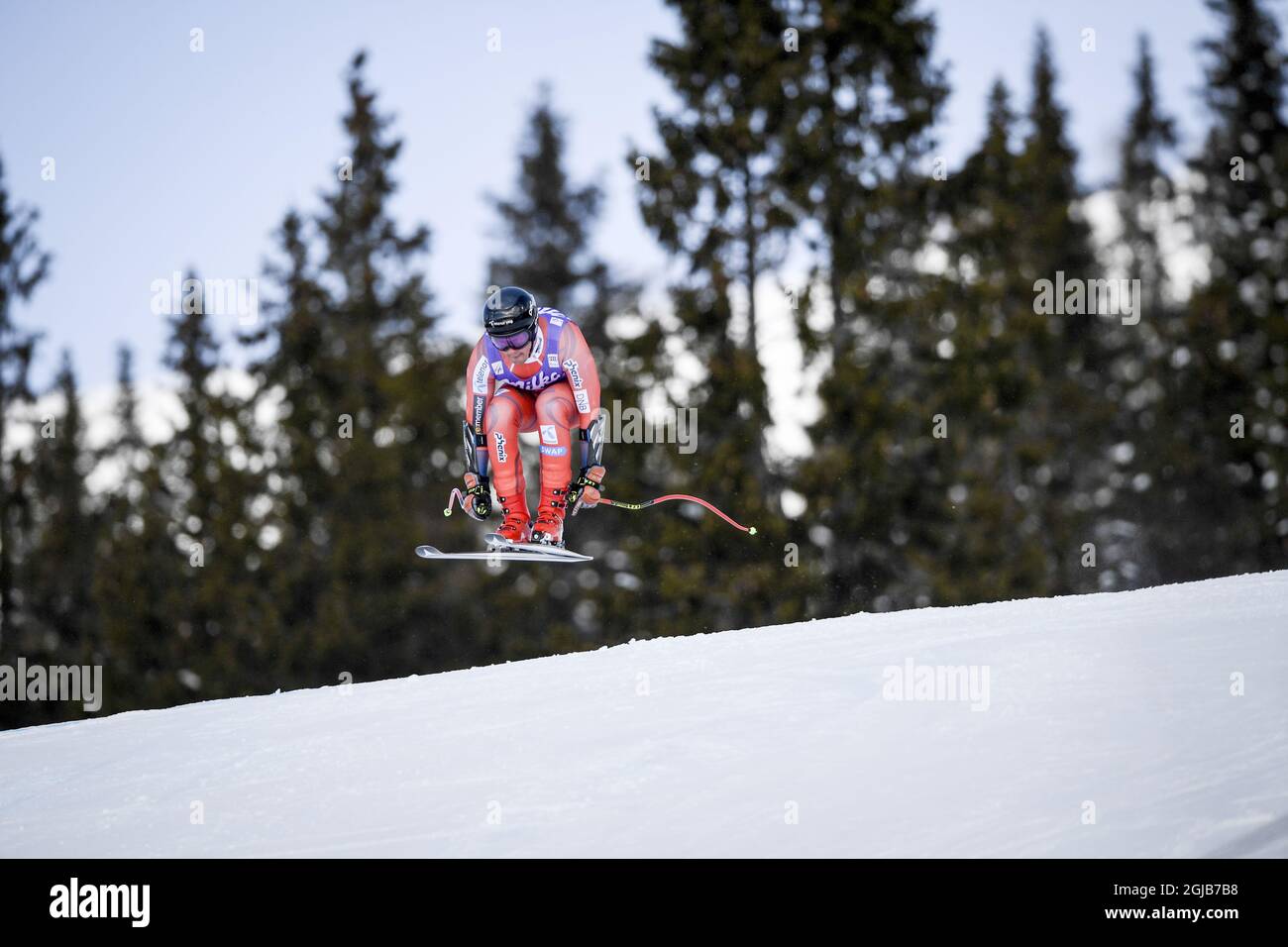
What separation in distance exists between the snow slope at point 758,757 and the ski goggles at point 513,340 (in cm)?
201

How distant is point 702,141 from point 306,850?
14355mm

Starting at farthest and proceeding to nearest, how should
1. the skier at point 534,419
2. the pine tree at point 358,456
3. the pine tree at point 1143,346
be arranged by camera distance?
the pine tree at point 1143,346 → the pine tree at point 358,456 → the skier at point 534,419

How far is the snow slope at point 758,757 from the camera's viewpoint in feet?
15.7

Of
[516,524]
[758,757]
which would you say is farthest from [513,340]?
[758,757]

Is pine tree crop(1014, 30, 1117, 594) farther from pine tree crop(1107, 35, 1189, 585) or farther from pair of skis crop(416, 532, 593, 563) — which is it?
pair of skis crop(416, 532, 593, 563)

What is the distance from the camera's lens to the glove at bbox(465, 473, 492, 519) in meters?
7.70

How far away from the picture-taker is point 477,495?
771 centimetres

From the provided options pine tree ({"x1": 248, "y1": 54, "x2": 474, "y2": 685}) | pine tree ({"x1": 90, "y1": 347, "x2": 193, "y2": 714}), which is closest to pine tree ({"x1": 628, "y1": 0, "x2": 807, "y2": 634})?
pine tree ({"x1": 248, "y1": 54, "x2": 474, "y2": 685})

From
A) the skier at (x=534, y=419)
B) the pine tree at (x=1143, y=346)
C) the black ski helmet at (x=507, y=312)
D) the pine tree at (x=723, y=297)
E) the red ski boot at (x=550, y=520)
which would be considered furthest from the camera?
the pine tree at (x=1143, y=346)

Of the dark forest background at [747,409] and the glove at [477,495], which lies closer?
the glove at [477,495]

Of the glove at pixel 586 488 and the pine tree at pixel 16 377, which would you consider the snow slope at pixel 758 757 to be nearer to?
the glove at pixel 586 488

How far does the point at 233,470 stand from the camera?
23.3 m

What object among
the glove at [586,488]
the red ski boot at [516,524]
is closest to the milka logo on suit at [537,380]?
the glove at [586,488]
